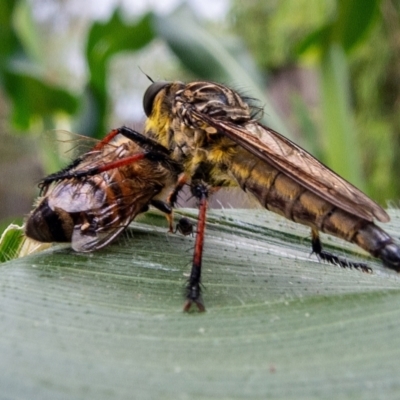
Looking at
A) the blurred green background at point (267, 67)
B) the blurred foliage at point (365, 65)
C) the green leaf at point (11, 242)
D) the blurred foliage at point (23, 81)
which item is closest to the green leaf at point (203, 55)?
the blurred green background at point (267, 67)

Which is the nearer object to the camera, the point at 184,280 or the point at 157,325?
the point at 157,325

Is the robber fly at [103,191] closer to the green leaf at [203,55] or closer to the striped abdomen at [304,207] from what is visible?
the striped abdomen at [304,207]

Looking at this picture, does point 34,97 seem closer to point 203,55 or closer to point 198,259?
point 203,55

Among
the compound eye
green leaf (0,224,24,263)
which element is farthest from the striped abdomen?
green leaf (0,224,24,263)

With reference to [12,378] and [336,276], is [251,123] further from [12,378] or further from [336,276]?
[12,378]

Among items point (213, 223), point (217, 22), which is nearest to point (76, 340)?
point (213, 223)

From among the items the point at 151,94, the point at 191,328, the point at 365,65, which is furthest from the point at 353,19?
the point at 365,65
